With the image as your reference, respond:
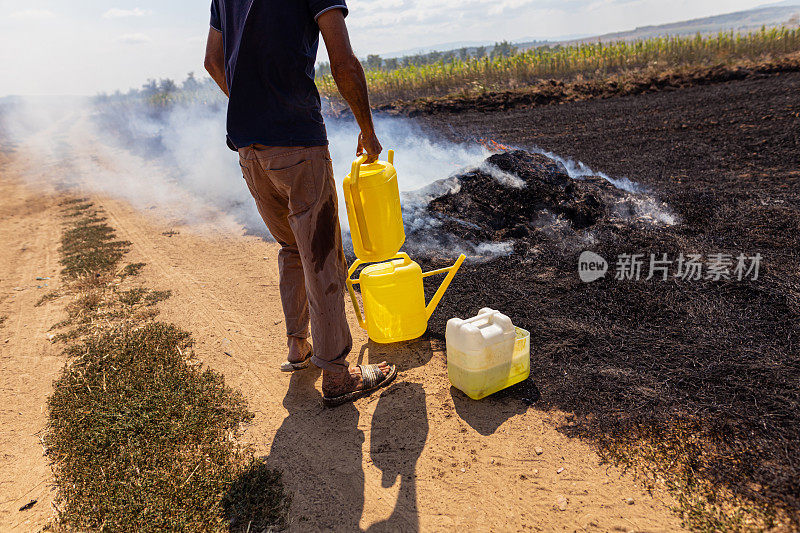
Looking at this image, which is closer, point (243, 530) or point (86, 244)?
point (243, 530)

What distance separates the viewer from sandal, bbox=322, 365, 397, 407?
2623 mm

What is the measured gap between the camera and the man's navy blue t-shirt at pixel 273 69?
207cm

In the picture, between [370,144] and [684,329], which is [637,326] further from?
[370,144]

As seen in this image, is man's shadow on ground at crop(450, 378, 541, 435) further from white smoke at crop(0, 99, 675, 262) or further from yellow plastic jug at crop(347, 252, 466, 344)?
white smoke at crop(0, 99, 675, 262)

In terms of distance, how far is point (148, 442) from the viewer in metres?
2.38

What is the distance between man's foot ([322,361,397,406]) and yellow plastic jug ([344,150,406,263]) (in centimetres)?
68

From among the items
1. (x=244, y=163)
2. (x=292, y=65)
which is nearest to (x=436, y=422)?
(x=244, y=163)

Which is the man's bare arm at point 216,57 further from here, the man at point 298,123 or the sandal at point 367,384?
the sandal at point 367,384

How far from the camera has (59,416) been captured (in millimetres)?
2658

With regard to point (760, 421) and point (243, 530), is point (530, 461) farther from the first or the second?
point (243, 530)

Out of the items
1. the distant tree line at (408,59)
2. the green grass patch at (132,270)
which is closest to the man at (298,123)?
the green grass patch at (132,270)

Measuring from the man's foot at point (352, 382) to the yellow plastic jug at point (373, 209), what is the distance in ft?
2.24

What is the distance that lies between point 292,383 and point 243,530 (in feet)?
3.62

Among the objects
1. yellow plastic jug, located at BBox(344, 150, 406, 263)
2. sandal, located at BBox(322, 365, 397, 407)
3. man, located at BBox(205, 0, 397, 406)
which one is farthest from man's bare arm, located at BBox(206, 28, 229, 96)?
sandal, located at BBox(322, 365, 397, 407)
